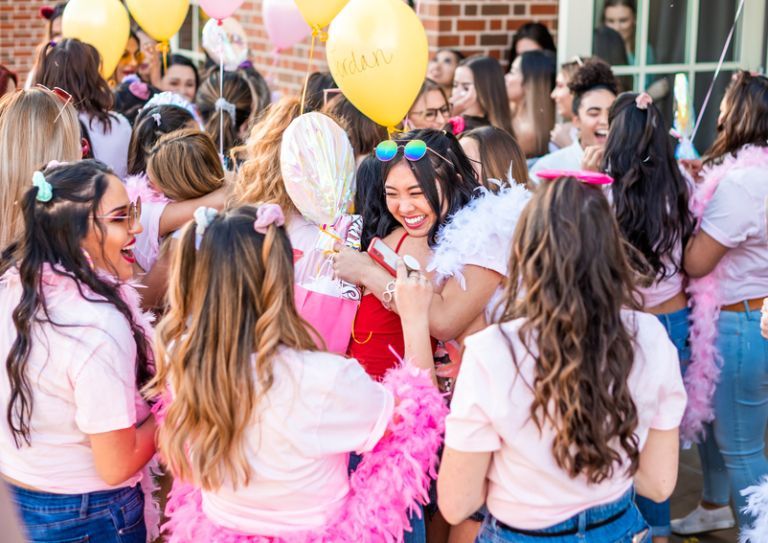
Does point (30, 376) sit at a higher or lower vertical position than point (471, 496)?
higher

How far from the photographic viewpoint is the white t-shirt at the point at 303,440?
2.07m

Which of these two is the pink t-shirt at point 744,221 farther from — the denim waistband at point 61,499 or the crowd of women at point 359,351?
the denim waistband at point 61,499

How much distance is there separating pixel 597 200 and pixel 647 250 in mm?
1496

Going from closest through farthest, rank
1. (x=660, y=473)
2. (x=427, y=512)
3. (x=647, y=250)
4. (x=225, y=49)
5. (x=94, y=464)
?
1. (x=660, y=473)
2. (x=94, y=464)
3. (x=427, y=512)
4. (x=647, y=250)
5. (x=225, y=49)

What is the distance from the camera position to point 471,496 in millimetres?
2041

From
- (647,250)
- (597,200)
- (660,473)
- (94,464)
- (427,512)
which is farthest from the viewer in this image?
(647,250)

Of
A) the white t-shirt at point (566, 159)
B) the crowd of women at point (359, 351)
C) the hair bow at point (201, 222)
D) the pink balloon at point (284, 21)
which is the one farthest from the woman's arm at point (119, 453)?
the pink balloon at point (284, 21)

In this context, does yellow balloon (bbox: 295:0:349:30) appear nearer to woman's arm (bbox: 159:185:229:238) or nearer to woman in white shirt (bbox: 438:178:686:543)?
woman's arm (bbox: 159:185:229:238)

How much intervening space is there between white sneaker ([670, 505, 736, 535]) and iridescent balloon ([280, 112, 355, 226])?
201 cm

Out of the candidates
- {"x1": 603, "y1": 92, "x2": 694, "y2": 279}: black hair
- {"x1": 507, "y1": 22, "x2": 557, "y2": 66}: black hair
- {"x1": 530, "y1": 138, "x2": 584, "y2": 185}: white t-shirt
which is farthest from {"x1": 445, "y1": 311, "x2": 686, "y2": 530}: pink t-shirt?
{"x1": 507, "y1": 22, "x2": 557, "y2": 66}: black hair

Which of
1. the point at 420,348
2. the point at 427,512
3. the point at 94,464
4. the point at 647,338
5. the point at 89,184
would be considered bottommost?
the point at 427,512

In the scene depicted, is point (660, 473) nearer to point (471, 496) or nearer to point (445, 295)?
point (471, 496)

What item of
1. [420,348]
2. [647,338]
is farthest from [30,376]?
[647,338]

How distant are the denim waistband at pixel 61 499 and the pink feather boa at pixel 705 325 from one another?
7.25 feet
